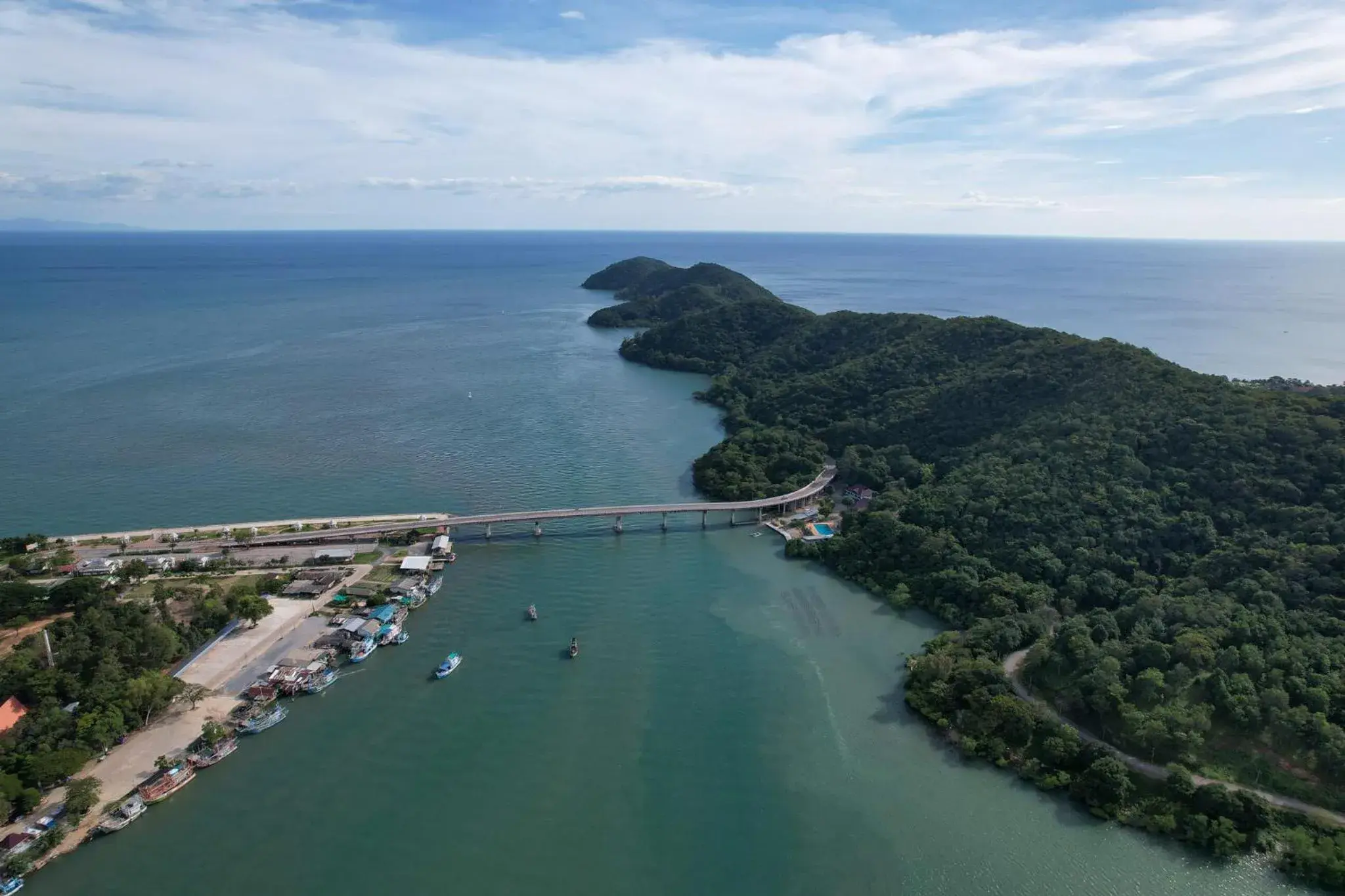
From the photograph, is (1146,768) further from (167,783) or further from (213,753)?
(167,783)

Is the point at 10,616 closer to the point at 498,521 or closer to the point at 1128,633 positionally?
the point at 498,521

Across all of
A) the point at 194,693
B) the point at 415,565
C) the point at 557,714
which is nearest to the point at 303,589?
the point at 415,565

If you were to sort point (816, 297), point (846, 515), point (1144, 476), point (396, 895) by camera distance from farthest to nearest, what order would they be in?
point (816, 297) < point (846, 515) < point (1144, 476) < point (396, 895)

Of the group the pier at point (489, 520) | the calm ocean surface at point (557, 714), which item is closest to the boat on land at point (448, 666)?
the calm ocean surface at point (557, 714)

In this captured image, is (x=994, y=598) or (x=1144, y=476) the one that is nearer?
(x=994, y=598)

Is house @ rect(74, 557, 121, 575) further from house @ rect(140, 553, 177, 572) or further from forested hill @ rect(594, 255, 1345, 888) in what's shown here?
forested hill @ rect(594, 255, 1345, 888)

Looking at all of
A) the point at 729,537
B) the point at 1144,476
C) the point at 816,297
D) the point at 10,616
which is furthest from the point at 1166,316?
the point at 10,616

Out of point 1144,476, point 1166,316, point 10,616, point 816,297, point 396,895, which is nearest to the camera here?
point 396,895

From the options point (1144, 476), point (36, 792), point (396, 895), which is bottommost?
point (396, 895)
